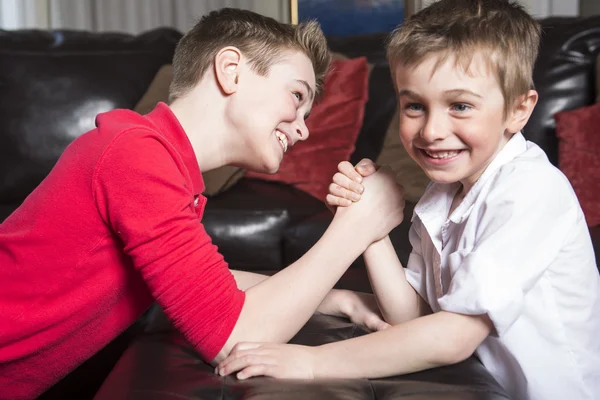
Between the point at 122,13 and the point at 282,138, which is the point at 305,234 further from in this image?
the point at 122,13

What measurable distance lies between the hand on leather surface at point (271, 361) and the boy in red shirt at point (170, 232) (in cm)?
4

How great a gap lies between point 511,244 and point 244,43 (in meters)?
0.69

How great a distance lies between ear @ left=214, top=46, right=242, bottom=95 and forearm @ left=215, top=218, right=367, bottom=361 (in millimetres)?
364

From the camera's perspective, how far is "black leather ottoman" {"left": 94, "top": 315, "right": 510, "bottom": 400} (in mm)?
971

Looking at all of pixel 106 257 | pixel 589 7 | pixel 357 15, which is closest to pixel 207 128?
pixel 106 257

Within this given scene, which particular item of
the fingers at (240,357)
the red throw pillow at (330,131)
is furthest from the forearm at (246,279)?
the red throw pillow at (330,131)

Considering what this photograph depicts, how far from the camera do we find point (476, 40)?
3.76 feet

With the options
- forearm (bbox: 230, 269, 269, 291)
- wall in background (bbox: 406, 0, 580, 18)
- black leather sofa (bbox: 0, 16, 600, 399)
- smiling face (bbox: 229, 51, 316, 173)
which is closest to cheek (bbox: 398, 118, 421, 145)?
smiling face (bbox: 229, 51, 316, 173)

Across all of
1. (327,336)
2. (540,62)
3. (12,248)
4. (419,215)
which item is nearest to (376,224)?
(419,215)

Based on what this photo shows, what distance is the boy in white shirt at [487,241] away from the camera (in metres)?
1.05

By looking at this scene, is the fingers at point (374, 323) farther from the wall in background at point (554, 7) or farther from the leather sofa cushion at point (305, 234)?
the wall in background at point (554, 7)

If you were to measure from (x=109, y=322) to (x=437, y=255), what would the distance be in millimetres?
622

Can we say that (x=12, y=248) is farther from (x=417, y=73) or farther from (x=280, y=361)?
(x=417, y=73)

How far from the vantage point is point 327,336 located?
1.23 meters
